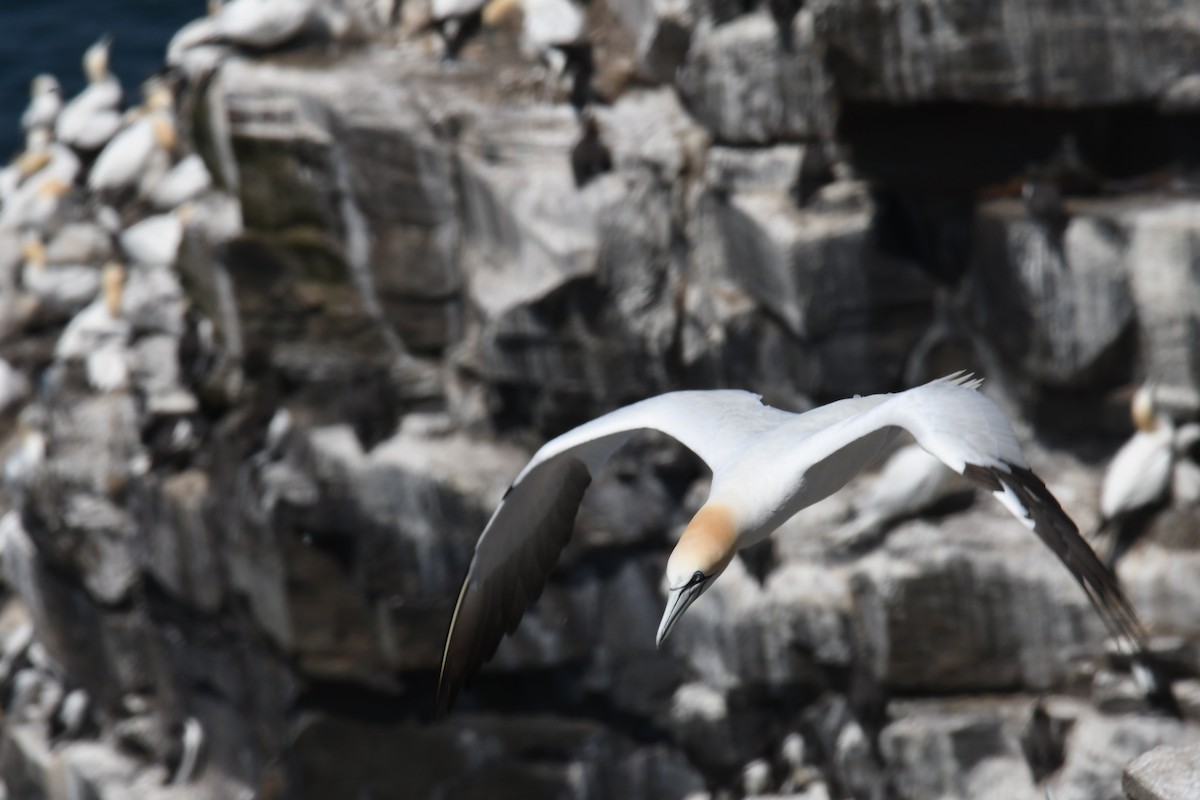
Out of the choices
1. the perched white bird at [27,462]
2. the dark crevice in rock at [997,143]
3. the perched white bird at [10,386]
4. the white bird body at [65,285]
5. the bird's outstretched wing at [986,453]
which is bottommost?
the perched white bird at [10,386]

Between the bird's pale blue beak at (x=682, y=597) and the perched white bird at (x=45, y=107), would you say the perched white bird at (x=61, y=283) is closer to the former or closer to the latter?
the perched white bird at (x=45, y=107)

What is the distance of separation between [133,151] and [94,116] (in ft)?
7.22

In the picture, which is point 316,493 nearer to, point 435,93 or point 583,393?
point 583,393

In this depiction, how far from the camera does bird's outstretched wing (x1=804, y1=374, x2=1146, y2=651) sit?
3789 millimetres

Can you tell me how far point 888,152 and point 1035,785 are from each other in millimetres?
2900

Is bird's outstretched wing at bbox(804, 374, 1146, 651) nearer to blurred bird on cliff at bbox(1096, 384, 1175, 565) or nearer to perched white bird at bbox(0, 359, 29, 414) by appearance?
blurred bird on cliff at bbox(1096, 384, 1175, 565)

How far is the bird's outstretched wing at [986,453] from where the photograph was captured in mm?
3789

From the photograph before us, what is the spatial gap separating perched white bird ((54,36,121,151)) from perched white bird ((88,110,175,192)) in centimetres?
142

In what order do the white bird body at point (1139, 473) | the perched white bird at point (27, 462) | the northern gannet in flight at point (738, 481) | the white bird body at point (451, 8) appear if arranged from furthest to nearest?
1. the perched white bird at point (27, 462)
2. the white bird body at point (451, 8)
3. the white bird body at point (1139, 473)
4. the northern gannet in flight at point (738, 481)

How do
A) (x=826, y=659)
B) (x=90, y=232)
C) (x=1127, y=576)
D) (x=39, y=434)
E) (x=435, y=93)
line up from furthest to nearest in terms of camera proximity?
(x=90, y=232)
(x=39, y=434)
(x=435, y=93)
(x=826, y=659)
(x=1127, y=576)

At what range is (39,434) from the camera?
11.8 metres

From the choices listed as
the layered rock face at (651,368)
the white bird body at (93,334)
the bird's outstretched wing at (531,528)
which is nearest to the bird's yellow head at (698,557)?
the bird's outstretched wing at (531,528)

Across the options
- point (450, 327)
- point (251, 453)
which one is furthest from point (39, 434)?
point (450, 327)

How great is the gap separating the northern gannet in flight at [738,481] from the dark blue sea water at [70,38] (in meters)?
16.3
